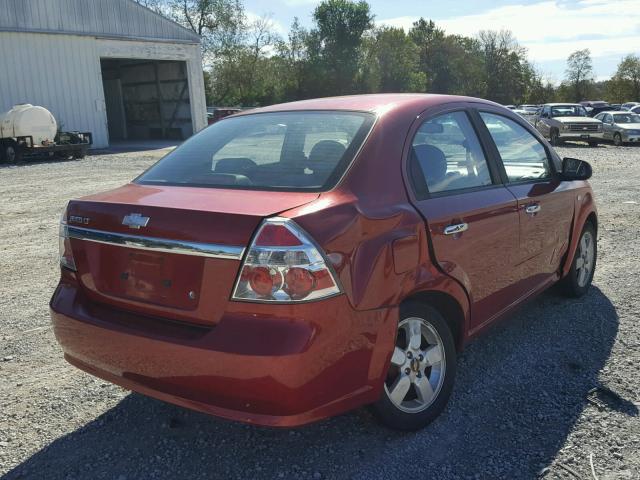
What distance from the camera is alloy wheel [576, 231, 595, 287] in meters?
5.02

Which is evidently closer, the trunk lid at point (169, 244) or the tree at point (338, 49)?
the trunk lid at point (169, 244)

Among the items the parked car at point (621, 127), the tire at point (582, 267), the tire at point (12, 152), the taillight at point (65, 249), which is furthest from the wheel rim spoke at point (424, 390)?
the parked car at point (621, 127)

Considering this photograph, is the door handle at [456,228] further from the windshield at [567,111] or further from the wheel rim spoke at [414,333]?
the windshield at [567,111]

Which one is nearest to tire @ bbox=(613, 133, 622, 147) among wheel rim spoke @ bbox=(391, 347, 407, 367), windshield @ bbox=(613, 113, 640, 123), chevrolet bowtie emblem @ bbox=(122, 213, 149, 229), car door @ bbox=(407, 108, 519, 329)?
windshield @ bbox=(613, 113, 640, 123)

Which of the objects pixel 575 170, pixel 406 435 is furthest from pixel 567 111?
pixel 406 435

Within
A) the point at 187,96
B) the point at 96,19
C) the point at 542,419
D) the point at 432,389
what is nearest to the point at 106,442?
the point at 432,389

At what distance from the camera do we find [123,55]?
92.1 ft

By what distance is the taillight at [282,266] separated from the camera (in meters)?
2.47

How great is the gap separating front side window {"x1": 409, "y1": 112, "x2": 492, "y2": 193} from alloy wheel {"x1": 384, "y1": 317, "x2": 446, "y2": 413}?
76cm

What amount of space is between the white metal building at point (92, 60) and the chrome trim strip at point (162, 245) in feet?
80.6

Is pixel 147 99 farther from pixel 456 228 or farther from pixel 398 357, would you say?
pixel 398 357

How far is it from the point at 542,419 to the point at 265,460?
1.50 meters

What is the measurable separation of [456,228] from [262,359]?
1379 mm

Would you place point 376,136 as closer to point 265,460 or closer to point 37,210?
point 265,460
